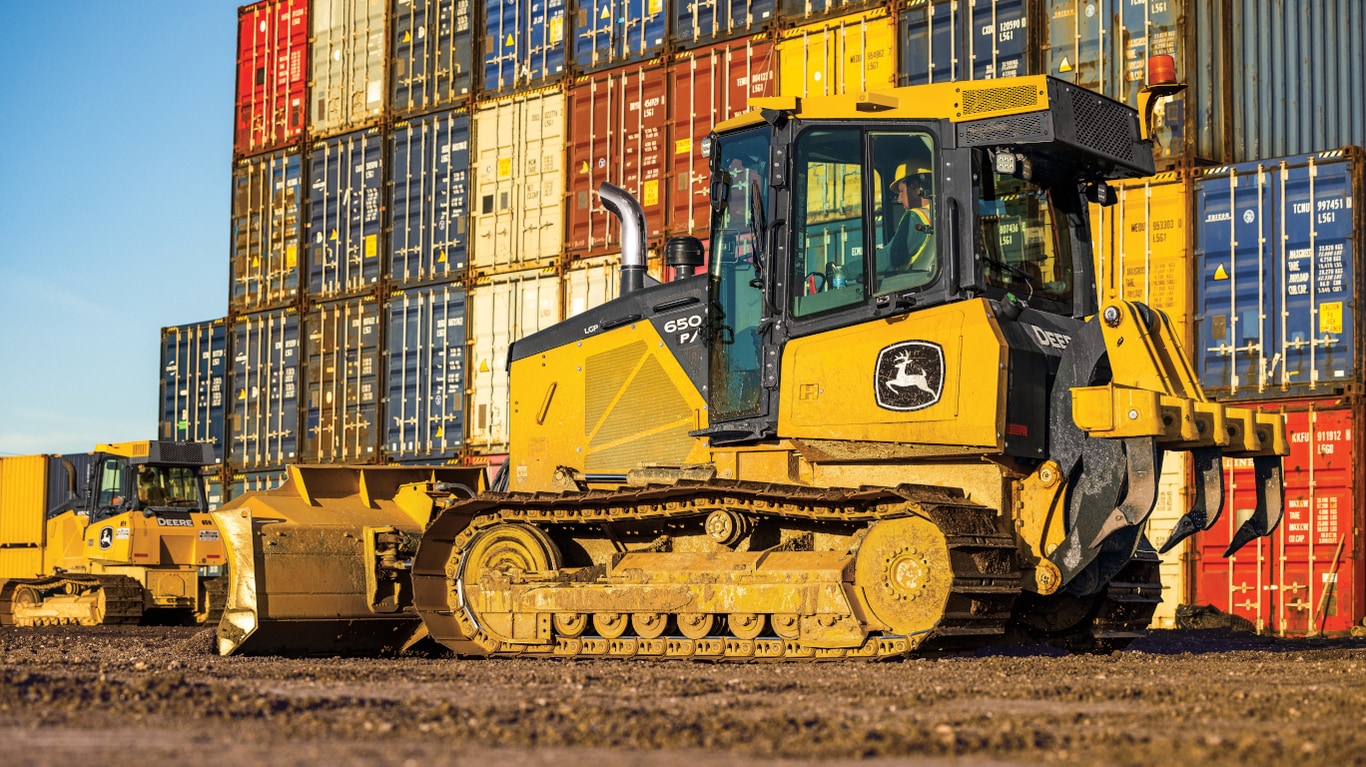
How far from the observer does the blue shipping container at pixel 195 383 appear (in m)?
29.8

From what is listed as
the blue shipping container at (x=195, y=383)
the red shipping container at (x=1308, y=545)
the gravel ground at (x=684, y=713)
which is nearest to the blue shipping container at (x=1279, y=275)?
the red shipping container at (x=1308, y=545)

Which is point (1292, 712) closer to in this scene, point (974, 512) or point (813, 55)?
point (974, 512)

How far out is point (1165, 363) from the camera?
10.6 m

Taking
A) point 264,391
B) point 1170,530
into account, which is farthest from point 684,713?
point 264,391

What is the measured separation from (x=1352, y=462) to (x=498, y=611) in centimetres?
1020

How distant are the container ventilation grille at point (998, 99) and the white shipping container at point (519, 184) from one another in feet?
49.0

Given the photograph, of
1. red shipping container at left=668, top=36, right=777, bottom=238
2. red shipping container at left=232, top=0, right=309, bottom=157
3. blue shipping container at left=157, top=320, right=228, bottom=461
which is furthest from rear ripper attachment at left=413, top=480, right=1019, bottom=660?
red shipping container at left=232, top=0, right=309, bottom=157

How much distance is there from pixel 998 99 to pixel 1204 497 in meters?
2.82

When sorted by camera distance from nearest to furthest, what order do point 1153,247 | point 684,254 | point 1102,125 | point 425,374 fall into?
point 1102,125 < point 684,254 < point 1153,247 < point 425,374

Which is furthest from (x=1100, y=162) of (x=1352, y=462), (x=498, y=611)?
(x=1352, y=462)

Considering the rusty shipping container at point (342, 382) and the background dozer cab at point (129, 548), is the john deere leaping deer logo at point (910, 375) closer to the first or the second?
the background dozer cab at point (129, 548)

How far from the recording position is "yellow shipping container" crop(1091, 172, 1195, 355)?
19047 millimetres

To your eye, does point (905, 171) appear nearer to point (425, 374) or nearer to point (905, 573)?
point (905, 573)

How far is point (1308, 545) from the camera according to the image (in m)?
18.1
